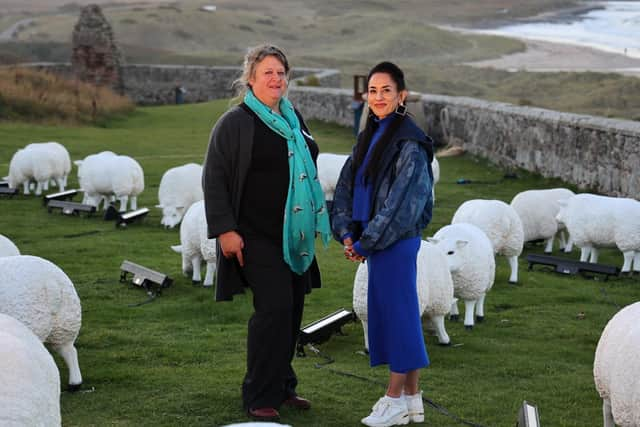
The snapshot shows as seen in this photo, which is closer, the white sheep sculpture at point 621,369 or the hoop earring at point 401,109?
the white sheep sculpture at point 621,369

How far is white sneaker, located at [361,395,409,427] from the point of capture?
5.67 meters

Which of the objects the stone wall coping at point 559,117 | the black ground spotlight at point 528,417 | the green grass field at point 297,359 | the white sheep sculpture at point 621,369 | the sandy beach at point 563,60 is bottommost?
the green grass field at point 297,359

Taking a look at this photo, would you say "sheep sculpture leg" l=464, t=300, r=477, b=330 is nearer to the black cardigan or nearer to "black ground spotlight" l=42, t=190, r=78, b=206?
the black cardigan

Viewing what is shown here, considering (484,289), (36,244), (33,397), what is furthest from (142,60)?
(33,397)

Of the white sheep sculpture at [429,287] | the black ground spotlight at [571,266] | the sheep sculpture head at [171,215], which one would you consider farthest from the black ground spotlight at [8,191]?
the white sheep sculpture at [429,287]

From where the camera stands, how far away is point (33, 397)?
3.98m

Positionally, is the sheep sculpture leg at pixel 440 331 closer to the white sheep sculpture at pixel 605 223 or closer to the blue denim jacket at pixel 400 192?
the blue denim jacket at pixel 400 192

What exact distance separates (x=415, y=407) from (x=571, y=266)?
520cm

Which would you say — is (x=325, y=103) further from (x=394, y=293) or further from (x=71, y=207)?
(x=394, y=293)

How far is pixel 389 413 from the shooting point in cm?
567

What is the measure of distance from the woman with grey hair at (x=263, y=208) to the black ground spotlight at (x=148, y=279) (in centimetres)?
377

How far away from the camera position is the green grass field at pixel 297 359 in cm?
616

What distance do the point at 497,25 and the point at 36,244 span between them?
89.7 meters

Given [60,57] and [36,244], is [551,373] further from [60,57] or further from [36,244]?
[60,57]
